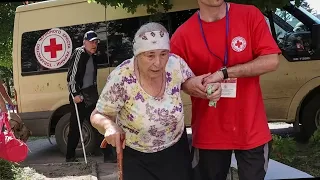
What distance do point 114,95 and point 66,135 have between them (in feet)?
15.1

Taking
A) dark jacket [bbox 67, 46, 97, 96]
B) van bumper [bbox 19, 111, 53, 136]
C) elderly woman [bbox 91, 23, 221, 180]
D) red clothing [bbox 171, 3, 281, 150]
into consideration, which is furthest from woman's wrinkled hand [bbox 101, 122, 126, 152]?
van bumper [bbox 19, 111, 53, 136]

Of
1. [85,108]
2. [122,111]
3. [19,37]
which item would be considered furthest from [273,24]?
[122,111]

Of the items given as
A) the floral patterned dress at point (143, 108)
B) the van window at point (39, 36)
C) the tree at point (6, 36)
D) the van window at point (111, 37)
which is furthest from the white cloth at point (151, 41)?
the tree at point (6, 36)

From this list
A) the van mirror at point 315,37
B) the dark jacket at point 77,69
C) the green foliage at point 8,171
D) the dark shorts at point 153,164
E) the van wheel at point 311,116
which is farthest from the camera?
the van wheel at point 311,116

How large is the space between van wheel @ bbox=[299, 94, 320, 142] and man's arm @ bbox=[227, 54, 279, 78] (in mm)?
4011

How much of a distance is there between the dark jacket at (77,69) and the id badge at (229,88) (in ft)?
12.0

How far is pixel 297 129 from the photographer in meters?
6.19

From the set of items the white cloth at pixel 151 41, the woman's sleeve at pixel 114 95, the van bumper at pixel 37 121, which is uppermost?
the white cloth at pixel 151 41

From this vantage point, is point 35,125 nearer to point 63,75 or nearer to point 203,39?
point 63,75

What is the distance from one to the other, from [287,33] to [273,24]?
242 mm

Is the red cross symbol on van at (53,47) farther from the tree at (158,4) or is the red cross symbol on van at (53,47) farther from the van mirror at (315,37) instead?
the van mirror at (315,37)

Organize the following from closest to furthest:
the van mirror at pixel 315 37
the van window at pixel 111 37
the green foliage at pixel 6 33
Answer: the van mirror at pixel 315 37, the van window at pixel 111 37, the green foliage at pixel 6 33

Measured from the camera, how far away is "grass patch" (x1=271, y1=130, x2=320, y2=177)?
186 inches

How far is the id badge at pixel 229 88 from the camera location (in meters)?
2.23
